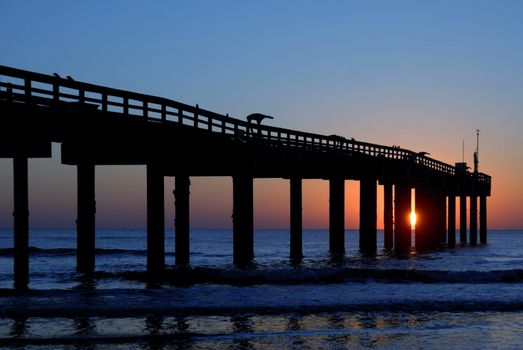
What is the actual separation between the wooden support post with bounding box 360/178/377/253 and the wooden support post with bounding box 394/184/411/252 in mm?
4559

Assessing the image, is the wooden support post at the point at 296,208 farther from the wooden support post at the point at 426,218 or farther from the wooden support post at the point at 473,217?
the wooden support post at the point at 473,217

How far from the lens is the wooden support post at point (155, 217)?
87.6 feet

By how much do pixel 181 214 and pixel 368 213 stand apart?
17040mm

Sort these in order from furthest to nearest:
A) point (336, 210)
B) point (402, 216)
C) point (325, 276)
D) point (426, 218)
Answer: point (426, 218), point (402, 216), point (336, 210), point (325, 276)

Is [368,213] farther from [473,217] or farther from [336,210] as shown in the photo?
[473,217]

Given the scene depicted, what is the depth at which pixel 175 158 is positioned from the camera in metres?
27.8

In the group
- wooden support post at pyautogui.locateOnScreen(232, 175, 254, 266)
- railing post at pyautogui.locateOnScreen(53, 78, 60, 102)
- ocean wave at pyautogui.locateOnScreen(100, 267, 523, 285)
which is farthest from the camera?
wooden support post at pyautogui.locateOnScreen(232, 175, 254, 266)

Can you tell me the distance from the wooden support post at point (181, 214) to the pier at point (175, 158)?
4 cm

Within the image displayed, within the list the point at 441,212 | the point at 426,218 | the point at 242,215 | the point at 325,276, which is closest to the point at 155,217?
the point at 325,276

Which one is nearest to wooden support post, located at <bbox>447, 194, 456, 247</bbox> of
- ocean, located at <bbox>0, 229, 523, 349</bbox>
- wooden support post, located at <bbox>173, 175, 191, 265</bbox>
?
wooden support post, located at <bbox>173, 175, 191, 265</bbox>

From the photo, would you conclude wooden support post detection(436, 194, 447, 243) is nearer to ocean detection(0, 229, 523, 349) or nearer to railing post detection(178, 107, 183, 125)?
ocean detection(0, 229, 523, 349)

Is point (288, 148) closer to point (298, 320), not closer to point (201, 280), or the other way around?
point (201, 280)

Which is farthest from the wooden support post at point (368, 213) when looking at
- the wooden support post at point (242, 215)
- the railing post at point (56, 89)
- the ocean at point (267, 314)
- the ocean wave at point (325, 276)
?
the railing post at point (56, 89)

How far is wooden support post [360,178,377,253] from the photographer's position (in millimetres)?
46656
